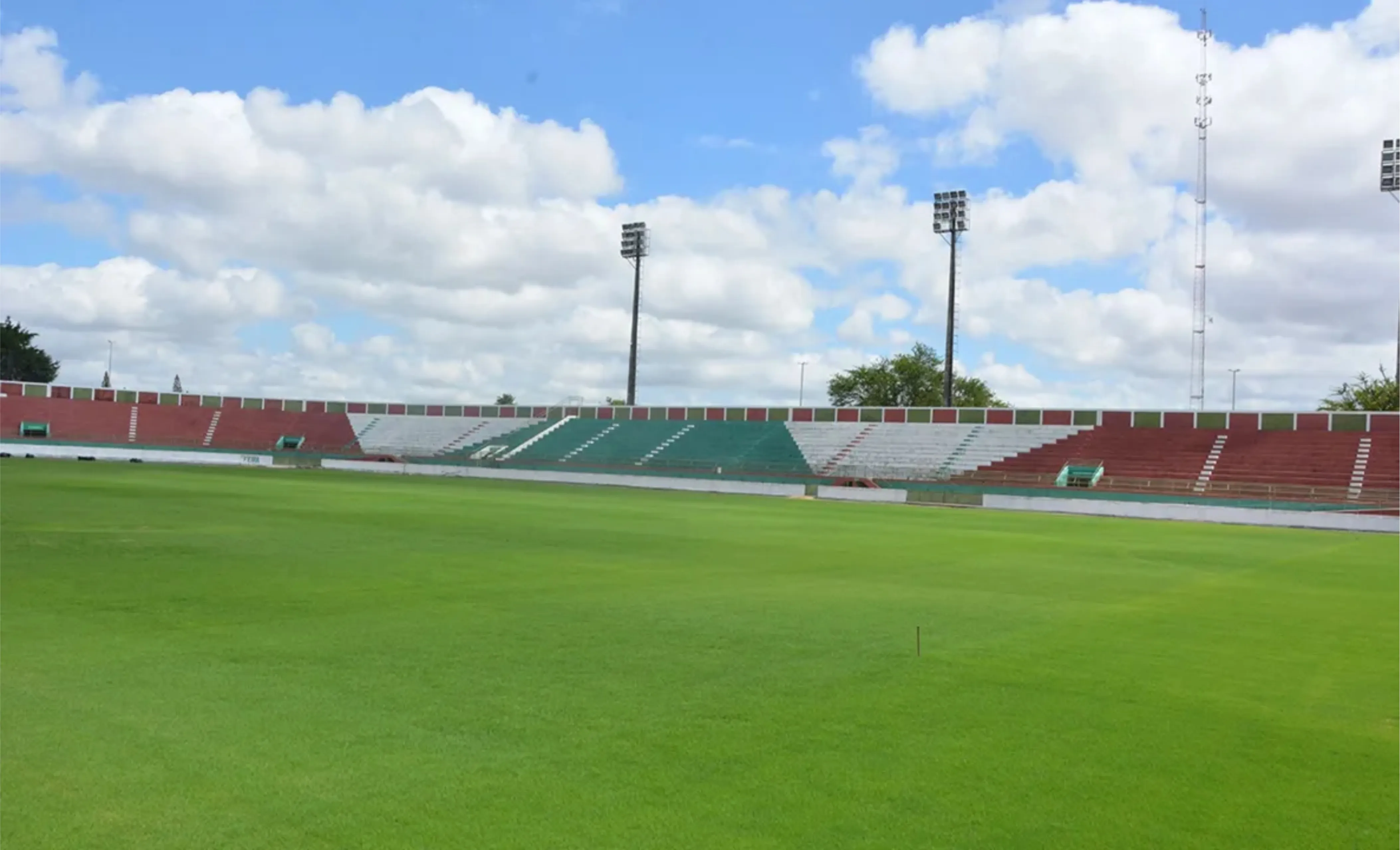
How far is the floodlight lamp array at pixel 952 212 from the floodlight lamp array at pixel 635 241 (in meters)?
21.1

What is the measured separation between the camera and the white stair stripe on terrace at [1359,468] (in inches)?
1597

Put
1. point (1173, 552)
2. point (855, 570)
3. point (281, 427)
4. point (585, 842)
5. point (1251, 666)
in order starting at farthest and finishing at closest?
point (281, 427) < point (1173, 552) < point (855, 570) < point (1251, 666) < point (585, 842)

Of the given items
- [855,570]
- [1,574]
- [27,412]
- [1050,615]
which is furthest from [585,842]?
[27,412]

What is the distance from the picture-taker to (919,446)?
59.8 metres

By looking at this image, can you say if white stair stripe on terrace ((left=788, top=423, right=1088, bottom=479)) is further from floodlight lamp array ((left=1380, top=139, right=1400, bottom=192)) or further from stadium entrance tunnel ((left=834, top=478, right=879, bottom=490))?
floodlight lamp array ((left=1380, top=139, right=1400, bottom=192))

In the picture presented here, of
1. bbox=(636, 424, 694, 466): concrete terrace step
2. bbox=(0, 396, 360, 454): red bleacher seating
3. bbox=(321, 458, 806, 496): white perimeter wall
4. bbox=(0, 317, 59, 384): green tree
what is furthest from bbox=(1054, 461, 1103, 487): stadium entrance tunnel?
bbox=(0, 317, 59, 384): green tree

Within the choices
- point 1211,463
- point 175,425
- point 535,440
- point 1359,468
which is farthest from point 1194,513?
point 175,425

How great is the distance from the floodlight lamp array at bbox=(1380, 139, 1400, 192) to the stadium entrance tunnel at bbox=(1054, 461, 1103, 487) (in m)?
18.9

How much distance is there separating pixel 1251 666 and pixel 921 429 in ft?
176

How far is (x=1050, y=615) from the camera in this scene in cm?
1188

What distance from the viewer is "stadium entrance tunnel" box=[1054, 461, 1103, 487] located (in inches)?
1925

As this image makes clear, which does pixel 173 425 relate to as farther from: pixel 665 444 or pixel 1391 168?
pixel 1391 168

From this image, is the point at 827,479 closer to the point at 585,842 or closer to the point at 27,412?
the point at 585,842

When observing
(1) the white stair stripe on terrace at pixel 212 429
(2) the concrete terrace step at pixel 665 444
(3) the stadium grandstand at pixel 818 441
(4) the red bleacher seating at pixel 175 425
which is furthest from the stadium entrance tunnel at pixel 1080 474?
(1) the white stair stripe on terrace at pixel 212 429
